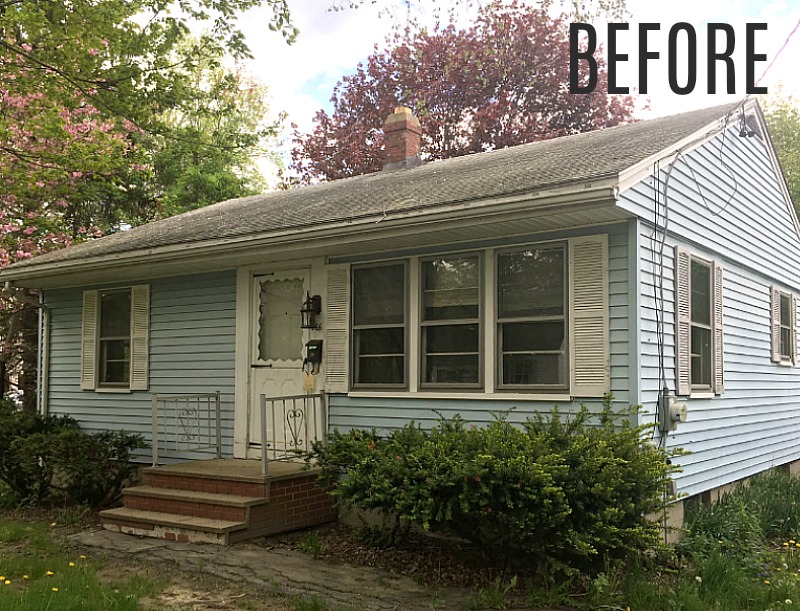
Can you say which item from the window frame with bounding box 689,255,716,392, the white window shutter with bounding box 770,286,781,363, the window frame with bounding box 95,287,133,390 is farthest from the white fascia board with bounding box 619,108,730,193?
the window frame with bounding box 95,287,133,390

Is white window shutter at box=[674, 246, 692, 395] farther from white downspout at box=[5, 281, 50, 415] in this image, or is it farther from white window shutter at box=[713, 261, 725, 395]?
white downspout at box=[5, 281, 50, 415]

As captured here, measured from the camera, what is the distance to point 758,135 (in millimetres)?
10047

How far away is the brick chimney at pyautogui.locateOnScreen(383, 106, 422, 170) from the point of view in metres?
11.5

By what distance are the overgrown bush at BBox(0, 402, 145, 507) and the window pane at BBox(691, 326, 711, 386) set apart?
251 inches

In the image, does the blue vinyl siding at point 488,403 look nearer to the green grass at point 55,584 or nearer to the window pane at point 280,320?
the window pane at point 280,320

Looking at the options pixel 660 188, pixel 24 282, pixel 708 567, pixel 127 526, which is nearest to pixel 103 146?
pixel 24 282

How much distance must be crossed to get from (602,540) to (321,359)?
3.87m

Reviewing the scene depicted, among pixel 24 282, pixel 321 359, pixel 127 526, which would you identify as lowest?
pixel 127 526

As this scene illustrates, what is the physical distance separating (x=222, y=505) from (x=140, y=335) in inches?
140

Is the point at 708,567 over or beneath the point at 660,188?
beneath

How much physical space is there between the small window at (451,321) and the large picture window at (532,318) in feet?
0.84

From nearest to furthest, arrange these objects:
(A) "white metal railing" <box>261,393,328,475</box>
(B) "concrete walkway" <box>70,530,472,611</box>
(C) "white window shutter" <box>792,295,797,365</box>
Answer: (B) "concrete walkway" <box>70,530,472,611</box> → (A) "white metal railing" <box>261,393,328,475</box> → (C) "white window shutter" <box>792,295,797,365</box>

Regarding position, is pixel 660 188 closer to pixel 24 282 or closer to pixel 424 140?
A: pixel 24 282

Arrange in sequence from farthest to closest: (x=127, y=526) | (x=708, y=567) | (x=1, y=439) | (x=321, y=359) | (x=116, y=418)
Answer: (x=116, y=418) → (x=1, y=439) → (x=321, y=359) → (x=127, y=526) → (x=708, y=567)
